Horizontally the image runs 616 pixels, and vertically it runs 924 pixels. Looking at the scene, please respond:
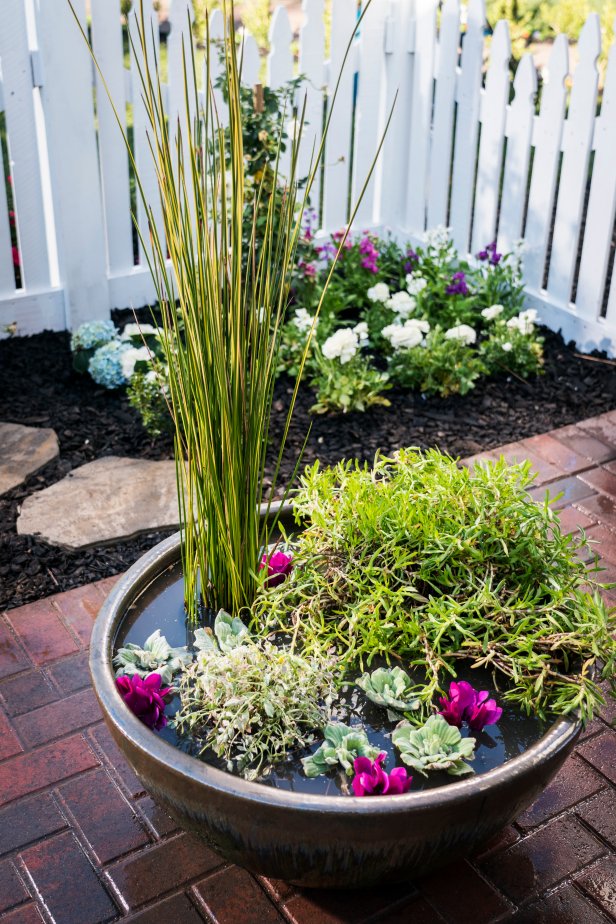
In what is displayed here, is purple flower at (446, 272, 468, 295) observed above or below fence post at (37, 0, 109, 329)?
below

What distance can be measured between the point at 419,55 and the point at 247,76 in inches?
37.2

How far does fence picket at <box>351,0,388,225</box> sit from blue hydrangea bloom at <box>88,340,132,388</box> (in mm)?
1632

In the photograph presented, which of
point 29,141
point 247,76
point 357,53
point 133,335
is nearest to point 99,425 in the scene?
point 133,335

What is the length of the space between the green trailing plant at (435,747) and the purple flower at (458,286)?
2.95 metres

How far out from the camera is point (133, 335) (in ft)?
13.9

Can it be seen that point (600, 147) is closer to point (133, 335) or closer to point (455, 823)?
point (133, 335)

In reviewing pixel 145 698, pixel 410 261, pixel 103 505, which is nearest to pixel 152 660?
pixel 145 698

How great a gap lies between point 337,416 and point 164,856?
217 cm

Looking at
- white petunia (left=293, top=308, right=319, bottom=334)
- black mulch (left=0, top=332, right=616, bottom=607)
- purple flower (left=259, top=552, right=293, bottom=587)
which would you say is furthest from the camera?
white petunia (left=293, top=308, right=319, bottom=334)

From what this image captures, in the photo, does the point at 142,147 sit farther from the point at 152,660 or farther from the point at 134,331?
the point at 152,660

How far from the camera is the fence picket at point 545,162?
4223mm

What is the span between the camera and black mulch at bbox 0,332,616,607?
382 centimetres

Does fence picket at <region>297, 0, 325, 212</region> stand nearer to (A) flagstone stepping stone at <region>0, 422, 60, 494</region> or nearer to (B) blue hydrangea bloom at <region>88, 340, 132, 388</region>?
(B) blue hydrangea bloom at <region>88, 340, 132, 388</region>

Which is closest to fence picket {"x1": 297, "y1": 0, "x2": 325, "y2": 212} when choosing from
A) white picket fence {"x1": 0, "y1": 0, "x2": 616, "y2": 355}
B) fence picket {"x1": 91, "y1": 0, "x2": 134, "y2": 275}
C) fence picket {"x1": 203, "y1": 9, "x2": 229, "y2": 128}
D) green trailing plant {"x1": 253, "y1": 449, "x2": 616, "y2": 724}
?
white picket fence {"x1": 0, "y1": 0, "x2": 616, "y2": 355}
